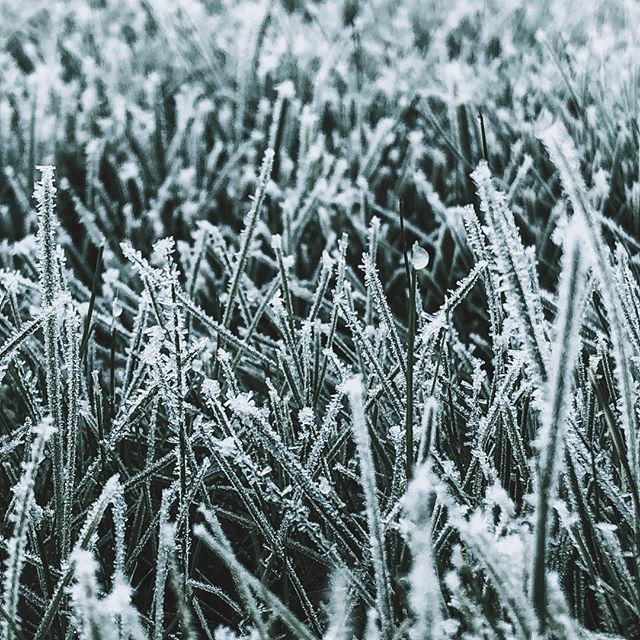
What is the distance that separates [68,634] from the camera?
612mm

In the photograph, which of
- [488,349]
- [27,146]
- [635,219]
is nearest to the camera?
[488,349]

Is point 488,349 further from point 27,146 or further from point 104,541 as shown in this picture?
point 27,146

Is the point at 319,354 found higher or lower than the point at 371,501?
higher

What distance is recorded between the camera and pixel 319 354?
2.77 ft

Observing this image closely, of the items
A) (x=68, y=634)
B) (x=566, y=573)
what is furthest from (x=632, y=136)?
(x=68, y=634)

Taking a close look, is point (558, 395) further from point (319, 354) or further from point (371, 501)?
point (319, 354)

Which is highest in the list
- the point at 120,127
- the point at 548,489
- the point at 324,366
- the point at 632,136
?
the point at 120,127

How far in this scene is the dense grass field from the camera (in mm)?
557

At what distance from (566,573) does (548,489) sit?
222 millimetres

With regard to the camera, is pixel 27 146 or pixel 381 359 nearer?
pixel 381 359

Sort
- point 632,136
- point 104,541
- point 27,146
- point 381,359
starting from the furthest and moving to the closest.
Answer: point 27,146
point 632,136
point 381,359
point 104,541

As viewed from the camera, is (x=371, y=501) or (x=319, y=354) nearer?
(x=371, y=501)

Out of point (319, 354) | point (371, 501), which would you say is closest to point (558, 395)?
point (371, 501)

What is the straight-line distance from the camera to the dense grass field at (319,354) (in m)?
0.56
